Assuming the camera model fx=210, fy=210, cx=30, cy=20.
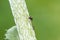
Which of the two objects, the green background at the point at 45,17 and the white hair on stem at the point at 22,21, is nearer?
the white hair on stem at the point at 22,21

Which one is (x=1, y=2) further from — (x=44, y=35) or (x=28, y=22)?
(x=28, y=22)

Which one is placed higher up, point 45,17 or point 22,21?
point 22,21

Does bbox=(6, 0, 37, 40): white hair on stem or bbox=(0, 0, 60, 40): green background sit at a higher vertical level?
bbox=(6, 0, 37, 40): white hair on stem

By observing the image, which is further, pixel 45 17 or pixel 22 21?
pixel 45 17

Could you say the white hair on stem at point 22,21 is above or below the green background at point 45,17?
above

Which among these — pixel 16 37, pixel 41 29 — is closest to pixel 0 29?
pixel 41 29

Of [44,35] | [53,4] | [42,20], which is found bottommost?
[44,35]

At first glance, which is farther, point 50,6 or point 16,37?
point 50,6

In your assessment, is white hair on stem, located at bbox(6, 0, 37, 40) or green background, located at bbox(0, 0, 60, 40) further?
green background, located at bbox(0, 0, 60, 40)
